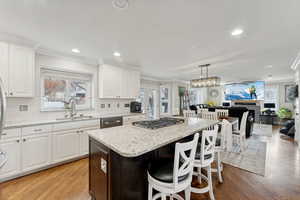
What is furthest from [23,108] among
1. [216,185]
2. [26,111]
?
[216,185]

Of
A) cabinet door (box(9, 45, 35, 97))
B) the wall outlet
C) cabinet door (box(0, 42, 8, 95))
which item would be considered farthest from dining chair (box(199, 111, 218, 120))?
cabinet door (box(0, 42, 8, 95))

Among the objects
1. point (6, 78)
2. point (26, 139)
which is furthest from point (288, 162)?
point (6, 78)

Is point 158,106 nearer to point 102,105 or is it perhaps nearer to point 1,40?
point 102,105

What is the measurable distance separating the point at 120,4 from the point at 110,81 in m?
2.57

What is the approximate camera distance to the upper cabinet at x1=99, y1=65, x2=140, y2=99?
12.4 ft

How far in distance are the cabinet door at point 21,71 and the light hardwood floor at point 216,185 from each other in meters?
1.58

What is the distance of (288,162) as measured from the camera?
115 inches

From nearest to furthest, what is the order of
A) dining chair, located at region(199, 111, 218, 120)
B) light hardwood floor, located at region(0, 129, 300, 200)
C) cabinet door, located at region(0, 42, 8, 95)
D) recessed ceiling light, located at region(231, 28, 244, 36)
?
light hardwood floor, located at region(0, 129, 300, 200)
recessed ceiling light, located at region(231, 28, 244, 36)
cabinet door, located at region(0, 42, 8, 95)
dining chair, located at region(199, 111, 218, 120)

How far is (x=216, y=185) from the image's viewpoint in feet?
7.00

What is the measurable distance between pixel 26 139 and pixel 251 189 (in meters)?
3.89

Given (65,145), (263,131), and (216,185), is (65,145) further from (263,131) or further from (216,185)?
(263,131)

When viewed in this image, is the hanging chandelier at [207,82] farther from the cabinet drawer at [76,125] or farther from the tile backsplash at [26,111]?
the tile backsplash at [26,111]

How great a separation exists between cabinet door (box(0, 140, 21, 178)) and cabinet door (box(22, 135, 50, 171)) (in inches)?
3.0

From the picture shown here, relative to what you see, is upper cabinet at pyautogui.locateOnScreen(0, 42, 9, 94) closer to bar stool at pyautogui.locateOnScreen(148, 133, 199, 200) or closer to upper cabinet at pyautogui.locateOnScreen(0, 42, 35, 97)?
upper cabinet at pyautogui.locateOnScreen(0, 42, 35, 97)
